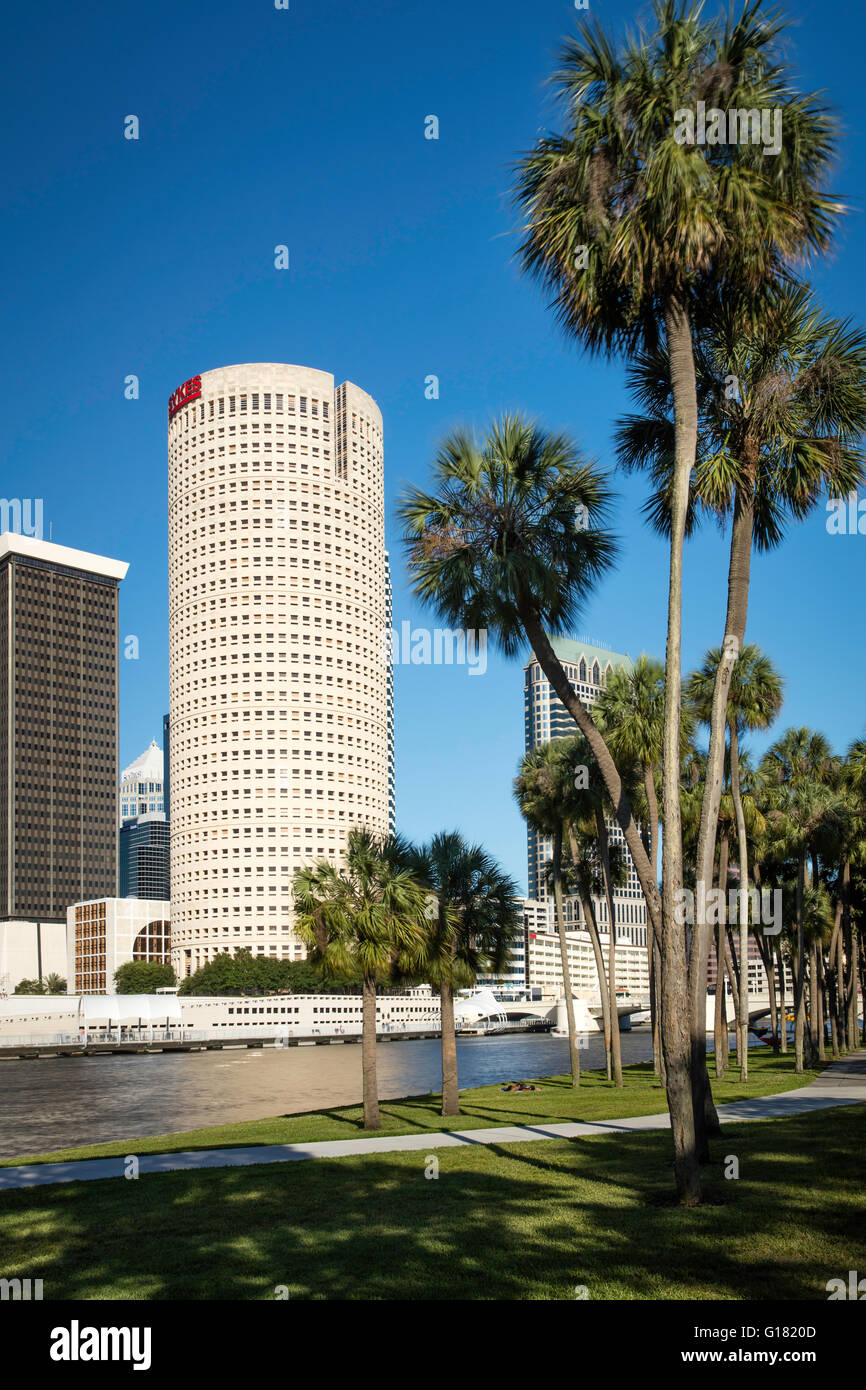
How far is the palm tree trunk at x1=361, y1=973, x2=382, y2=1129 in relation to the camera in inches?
1228


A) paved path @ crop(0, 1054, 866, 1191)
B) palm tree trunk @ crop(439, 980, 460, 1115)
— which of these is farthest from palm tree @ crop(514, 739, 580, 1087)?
paved path @ crop(0, 1054, 866, 1191)

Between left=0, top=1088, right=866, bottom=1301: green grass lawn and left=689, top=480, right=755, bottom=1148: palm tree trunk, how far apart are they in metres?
1.77

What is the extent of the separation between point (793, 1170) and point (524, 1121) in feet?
43.9

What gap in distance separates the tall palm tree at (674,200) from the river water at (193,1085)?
3099cm

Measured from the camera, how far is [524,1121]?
2955cm

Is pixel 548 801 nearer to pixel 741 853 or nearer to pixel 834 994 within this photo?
pixel 741 853

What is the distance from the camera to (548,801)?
47.8 m

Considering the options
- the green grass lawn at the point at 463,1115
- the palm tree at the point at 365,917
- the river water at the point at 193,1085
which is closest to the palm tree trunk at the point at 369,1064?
the palm tree at the point at 365,917

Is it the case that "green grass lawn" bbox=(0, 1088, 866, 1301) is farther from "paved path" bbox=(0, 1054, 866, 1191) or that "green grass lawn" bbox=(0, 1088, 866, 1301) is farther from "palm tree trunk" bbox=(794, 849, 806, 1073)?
"palm tree trunk" bbox=(794, 849, 806, 1073)

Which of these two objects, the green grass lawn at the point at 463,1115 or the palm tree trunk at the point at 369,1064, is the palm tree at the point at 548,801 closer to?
the green grass lawn at the point at 463,1115

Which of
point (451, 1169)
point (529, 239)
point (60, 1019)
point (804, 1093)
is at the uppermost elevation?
point (529, 239)

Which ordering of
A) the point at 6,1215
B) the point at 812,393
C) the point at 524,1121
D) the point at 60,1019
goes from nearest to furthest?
the point at 6,1215
the point at 812,393
the point at 524,1121
the point at 60,1019
